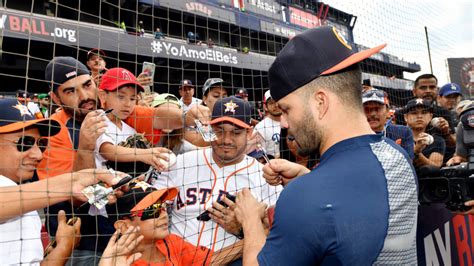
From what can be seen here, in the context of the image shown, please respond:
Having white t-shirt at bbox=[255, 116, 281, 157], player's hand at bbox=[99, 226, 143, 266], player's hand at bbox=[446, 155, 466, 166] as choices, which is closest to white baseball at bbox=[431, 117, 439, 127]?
player's hand at bbox=[446, 155, 466, 166]

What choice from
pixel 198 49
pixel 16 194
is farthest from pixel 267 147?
pixel 198 49

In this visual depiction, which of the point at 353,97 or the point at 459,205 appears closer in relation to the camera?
the point at 353,97

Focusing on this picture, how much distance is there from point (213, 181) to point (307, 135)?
1.32 m

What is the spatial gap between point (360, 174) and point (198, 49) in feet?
44.5

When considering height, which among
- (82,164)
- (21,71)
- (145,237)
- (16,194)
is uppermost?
(21,71)

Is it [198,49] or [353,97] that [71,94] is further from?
[198,49]

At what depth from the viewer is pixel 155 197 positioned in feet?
6.91

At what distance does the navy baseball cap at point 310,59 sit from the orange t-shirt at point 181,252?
1298mm

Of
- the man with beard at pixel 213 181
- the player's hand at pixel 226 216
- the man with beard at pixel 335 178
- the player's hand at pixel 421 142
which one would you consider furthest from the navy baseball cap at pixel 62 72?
the player's hand at pixel 421 142

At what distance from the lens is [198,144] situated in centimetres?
329

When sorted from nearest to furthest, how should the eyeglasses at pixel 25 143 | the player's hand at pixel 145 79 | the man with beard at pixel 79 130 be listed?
the eyeglasses at pixel 25 143 < the man with beard at pixel 79 130 < the player's hand at pixel 145 79

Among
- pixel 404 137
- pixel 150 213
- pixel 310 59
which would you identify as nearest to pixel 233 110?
pixel 150 213

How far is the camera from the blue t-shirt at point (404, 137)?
328 cm

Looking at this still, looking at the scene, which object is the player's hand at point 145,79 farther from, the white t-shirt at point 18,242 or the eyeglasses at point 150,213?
the white t-shirt at point 18,242
